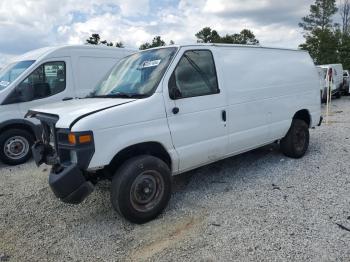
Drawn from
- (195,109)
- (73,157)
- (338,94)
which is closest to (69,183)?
(73,157)

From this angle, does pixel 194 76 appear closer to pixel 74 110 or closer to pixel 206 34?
pixel 74 110

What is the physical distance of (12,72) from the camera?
7.75 meters

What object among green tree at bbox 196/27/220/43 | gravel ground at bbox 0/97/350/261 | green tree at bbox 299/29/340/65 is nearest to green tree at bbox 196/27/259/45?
green tree at bbox 196/27/220/43

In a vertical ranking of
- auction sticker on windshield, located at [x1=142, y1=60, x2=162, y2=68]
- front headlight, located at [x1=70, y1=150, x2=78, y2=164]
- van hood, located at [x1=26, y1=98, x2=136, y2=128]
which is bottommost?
front headlight, located at [x1=70, y1=150, x2=78, y2=164]

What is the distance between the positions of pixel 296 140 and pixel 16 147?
5.50 m

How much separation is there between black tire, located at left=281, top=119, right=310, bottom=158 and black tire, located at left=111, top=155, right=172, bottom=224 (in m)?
3.02

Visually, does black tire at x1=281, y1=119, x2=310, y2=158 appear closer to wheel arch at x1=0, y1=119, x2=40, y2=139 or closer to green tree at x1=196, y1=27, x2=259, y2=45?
wheel arch at x1=0, y1=119, x2=40, y2=139

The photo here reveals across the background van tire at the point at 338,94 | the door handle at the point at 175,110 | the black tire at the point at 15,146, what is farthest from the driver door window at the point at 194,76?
the background van tire at the point at 338,94

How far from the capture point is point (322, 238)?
3.69 m

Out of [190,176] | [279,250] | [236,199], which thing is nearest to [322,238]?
[279,250]

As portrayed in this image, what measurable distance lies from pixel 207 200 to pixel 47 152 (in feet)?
7.05

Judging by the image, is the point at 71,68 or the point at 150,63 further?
the point at 71,68

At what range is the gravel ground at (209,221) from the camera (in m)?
3.58

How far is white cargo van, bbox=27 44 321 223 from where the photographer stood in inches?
150
